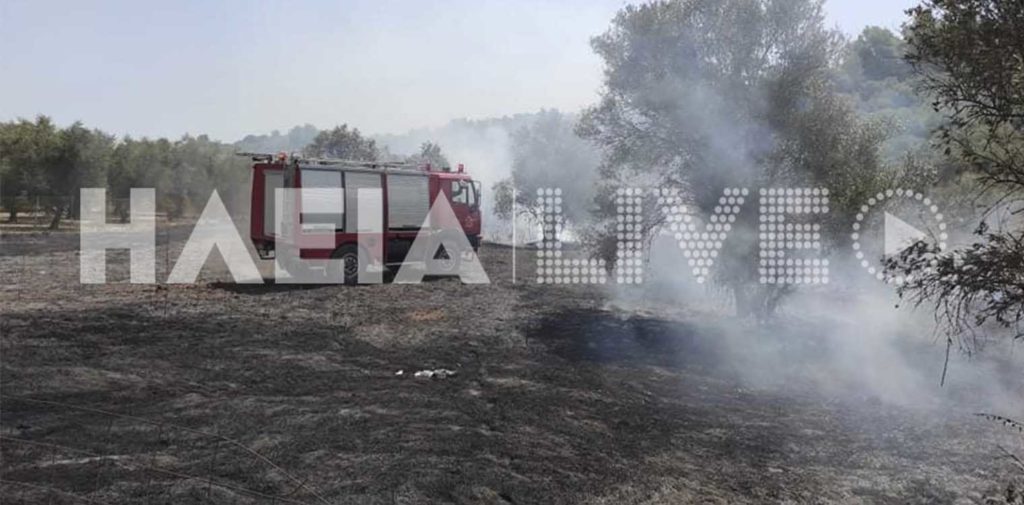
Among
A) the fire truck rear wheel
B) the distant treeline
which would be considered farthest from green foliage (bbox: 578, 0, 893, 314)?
the distant treeline

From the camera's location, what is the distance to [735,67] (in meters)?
13.3

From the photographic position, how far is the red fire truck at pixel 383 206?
15438mm

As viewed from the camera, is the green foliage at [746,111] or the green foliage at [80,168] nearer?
the green foliage at [746,111]

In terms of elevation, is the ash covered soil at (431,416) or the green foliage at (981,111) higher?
the green foliage at (981,111)

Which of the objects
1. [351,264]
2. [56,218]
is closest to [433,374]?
[351,264]

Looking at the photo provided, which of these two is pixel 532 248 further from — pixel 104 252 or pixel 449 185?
pixel 104 252

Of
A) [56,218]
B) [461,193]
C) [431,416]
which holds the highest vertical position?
[461,193]

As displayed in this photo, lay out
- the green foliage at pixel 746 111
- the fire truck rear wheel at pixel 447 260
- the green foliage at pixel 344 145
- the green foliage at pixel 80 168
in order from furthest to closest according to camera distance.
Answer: the green foliage at pixel 344 145 → the green foliage at pixel 80 168 → the fire truck rear wheel at pixel 447 260 → the green foliage at pixel 746 111

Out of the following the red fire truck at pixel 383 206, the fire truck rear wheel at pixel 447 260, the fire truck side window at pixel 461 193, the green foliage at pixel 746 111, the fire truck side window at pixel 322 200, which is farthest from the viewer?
the fire truck rear wheel at pixel 447 260

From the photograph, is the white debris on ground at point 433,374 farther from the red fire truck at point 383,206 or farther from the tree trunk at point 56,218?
the tree trunk at point 56,218

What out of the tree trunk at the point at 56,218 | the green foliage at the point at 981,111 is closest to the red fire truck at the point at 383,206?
the green foliage at the point at 981,111

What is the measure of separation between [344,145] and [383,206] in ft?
79.3

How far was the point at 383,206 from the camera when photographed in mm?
16781

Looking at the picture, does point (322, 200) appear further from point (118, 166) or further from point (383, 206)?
point (118, 166)
